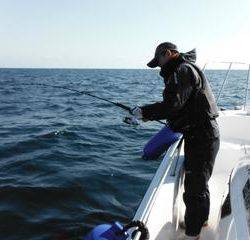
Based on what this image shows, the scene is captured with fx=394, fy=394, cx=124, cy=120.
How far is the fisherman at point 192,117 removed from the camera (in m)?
3.37

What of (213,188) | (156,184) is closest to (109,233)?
(156,184)

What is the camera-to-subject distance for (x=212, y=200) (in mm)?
4707

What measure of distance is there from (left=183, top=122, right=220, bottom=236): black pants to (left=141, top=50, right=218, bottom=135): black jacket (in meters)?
0.13

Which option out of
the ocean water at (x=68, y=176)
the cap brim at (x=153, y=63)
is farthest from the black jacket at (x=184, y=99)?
the ocean water at (x=68, y=176)

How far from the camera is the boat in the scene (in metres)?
2.96

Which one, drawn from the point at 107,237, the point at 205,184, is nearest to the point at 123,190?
the point at 205,184

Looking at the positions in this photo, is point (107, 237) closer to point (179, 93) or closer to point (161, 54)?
point (179, 93)

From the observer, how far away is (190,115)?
11.5ft

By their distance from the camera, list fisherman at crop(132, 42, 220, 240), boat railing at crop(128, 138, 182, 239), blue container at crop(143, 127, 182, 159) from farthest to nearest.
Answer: blue container at crop(143, 127, 182, 159) → fisherman at crop(132, 42, 220, 240) → boat railing at crop(128, 138, 182, 239)

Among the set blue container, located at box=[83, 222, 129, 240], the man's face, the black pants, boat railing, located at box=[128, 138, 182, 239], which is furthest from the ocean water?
the man's face

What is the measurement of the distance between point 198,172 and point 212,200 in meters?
1.26

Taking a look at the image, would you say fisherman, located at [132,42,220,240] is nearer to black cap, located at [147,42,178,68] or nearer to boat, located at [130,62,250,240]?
black cap, located at [147,42,178,68]

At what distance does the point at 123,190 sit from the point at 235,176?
3860mm

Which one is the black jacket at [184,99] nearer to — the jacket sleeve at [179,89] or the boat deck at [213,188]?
the jacket sleeve at [179,89]
